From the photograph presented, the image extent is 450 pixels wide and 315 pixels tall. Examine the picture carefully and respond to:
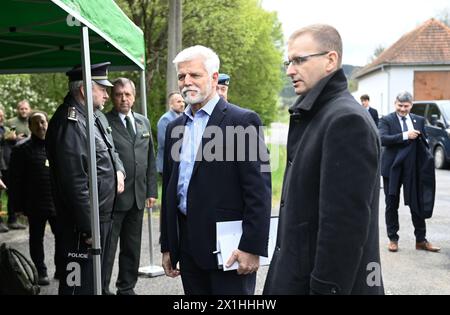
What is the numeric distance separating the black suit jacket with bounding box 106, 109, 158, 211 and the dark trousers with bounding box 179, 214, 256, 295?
1.92 m

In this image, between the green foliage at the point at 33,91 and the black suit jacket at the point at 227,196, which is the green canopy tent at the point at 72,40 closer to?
the black suit jacket at the point at 227,196

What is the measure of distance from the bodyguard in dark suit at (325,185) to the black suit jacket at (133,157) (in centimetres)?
282

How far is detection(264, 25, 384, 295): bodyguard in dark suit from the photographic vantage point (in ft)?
6.95

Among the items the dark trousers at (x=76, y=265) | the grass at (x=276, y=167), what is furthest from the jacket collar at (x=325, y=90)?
the grass at (x=276, y=167)

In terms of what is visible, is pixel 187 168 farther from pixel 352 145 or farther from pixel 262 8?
pixel 262 8

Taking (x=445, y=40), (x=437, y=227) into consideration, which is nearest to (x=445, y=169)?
(x=437, y=227)

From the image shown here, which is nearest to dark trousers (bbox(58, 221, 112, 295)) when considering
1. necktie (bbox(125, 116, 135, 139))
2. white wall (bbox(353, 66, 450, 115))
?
necktie (bbox(125, 116, 135, 139))

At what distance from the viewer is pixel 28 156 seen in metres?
6.22

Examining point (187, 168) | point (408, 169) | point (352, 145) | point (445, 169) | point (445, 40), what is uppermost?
point (445, 40)

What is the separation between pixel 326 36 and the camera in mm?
2342

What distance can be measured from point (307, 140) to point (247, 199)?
87cm

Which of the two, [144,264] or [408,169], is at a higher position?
[408,169]

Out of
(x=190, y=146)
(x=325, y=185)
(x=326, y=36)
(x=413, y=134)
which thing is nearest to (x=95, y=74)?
(x=190, y=146)

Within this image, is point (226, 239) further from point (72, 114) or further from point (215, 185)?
point (72, 114)
